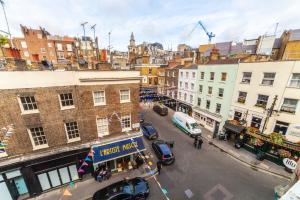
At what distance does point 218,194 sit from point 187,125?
11.2m

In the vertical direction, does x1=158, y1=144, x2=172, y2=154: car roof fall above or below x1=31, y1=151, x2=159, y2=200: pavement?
above

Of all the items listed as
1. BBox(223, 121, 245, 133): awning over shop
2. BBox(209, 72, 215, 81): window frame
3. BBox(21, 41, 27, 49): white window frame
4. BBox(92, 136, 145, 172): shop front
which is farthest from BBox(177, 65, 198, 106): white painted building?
BBox(21, 41, 27, 49): white window frame

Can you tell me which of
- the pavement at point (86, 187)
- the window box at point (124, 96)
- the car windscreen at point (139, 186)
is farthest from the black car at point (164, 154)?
the window box at point (124, 96)

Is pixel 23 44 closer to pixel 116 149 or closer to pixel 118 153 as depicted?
pixel 116 149

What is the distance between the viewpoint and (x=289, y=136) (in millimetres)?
14547

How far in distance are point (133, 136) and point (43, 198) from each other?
30.8ft

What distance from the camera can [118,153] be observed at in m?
13.1

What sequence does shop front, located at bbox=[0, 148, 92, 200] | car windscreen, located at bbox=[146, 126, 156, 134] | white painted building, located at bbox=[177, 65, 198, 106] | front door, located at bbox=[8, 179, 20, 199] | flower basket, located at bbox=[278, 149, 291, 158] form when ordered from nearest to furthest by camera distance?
1. shop front, located at bbox=[0, 148, 92, 200]
2. front door, located at bbox=[8, 179, 20, 199]
3. flower basket, located at bbox=[278, 149, 291, 158]
4. car windscreen, located at bbox=[146, 126, 156, 134]
5. white painted building, located at bbox=[177, 65, 198, 106]

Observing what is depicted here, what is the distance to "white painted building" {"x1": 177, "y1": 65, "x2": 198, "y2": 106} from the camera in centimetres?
2628

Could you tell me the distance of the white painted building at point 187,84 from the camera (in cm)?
2628

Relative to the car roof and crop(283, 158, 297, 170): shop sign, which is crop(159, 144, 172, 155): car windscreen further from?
crop(283, 158, 297, 170): shop sign

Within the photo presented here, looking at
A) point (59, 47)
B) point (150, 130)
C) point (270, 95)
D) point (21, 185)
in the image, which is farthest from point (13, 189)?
point (59, 47)

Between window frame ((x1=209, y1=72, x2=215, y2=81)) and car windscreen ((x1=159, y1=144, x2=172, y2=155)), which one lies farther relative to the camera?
window frame ((x1=209, y1=72, x2=215, y2=81))

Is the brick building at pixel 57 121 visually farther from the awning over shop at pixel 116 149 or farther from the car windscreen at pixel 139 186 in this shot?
the car windscreen at pixel 139 186
